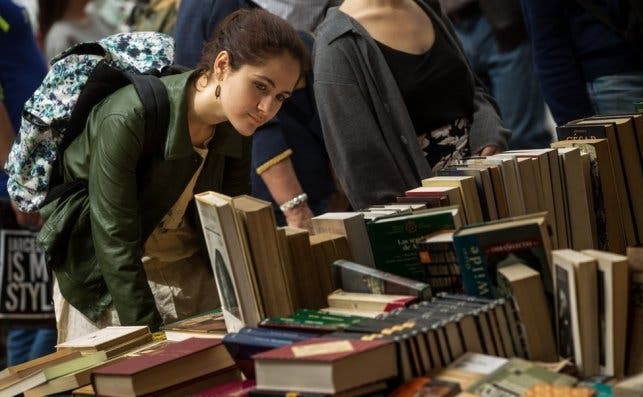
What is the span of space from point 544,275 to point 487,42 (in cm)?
342

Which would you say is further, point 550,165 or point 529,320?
point 550,165

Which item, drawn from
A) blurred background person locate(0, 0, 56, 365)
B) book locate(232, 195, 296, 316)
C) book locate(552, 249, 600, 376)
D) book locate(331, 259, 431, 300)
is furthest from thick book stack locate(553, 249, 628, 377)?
blurred background person locate(0, 0, 56, 365)

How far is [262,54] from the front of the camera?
3.64 m

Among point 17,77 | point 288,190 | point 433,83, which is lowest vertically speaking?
point 288,190

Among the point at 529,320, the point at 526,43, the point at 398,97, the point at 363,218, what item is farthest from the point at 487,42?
the point at 529,320

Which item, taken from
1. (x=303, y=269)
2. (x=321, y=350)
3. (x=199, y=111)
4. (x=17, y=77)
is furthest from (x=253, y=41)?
(x=17, y=77)

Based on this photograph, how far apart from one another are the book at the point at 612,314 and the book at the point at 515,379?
0.13 meters

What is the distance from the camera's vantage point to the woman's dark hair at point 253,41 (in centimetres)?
364

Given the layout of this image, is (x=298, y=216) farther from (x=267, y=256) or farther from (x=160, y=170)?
(x=267, y=256)

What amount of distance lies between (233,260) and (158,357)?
27cm

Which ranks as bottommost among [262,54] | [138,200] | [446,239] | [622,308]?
[622,308]

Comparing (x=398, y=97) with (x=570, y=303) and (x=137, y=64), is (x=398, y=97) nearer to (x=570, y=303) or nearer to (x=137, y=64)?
(x=137, y=64)

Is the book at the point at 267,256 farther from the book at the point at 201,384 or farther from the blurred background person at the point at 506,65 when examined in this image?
the blurred background person at the point at 506,65

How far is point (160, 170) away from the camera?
3617 millimetres
